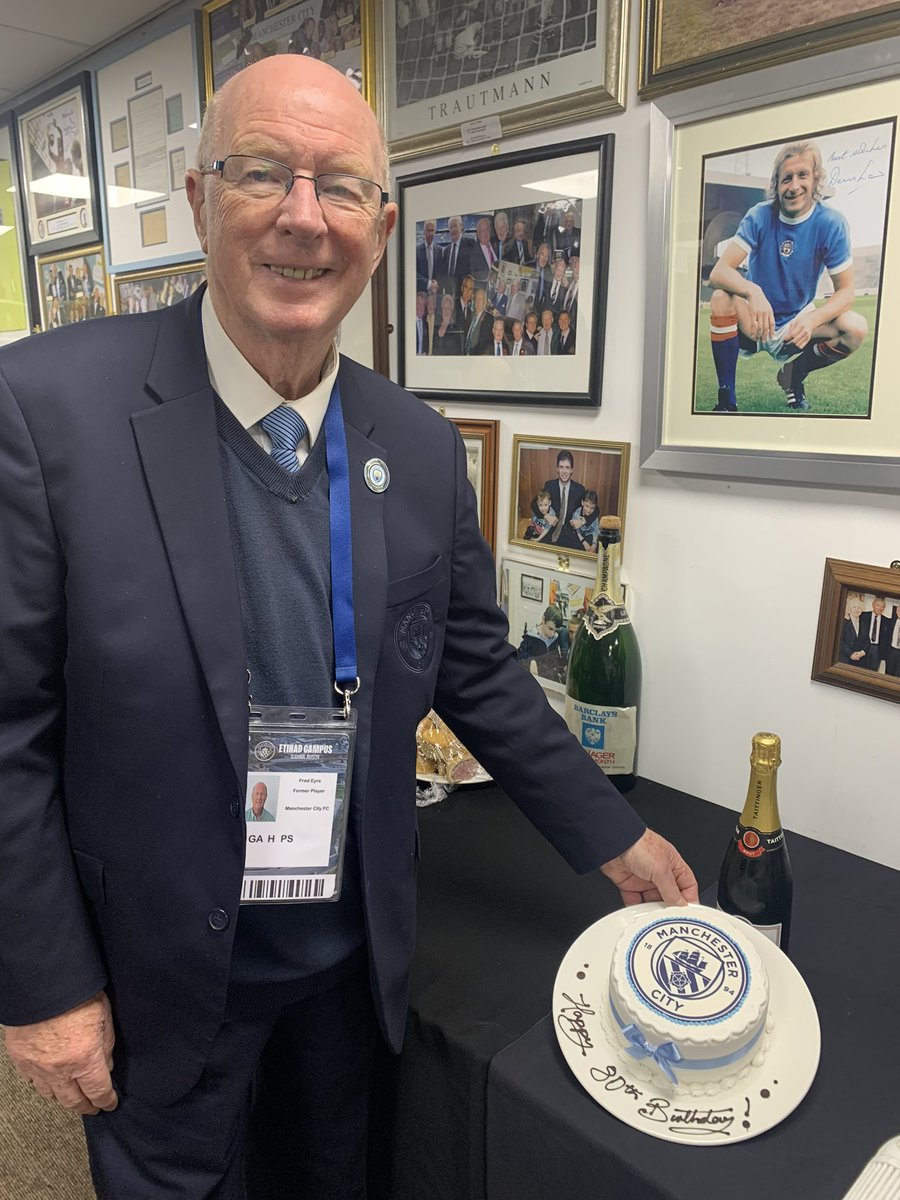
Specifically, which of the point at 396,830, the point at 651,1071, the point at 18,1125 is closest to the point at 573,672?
the point at 396,830

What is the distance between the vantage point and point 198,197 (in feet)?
2.70

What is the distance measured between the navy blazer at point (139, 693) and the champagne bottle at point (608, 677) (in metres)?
0.50

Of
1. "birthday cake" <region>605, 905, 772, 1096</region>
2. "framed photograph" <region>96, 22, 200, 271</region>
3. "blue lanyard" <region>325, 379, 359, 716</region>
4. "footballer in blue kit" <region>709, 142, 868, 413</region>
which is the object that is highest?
"framed photograph" <region>96, 22, 200, 271</region>

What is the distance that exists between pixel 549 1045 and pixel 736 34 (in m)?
1.15

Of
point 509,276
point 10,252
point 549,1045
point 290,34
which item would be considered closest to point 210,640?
point 549,1045

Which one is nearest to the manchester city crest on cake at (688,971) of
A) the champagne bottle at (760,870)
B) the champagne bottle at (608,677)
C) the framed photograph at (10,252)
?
the champagne bottle at (760,870)

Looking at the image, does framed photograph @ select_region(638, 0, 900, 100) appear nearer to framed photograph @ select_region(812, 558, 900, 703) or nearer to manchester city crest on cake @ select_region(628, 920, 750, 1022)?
framed photograph @ select_region(812, 558, 900, 703)

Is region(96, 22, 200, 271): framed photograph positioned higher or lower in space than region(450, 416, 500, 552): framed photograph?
higher

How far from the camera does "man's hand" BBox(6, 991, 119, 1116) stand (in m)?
0.78

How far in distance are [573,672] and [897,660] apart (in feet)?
1.53

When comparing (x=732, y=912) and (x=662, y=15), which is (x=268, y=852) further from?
(x=662, y=15)

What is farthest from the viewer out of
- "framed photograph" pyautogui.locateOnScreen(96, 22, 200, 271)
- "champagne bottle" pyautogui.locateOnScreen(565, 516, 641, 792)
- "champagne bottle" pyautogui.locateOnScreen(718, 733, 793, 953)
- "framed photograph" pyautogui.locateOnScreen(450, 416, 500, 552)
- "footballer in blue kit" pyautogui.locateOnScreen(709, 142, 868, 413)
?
"framed photograph" pyautogui.locateOnScreen(96, 22, 200, 271)

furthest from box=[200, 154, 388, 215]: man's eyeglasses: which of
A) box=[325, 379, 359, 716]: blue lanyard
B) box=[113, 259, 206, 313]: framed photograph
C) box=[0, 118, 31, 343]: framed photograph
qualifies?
box=[0, 118, 31, 343]: framed photograph

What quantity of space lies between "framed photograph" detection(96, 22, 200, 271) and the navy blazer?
1.36m
